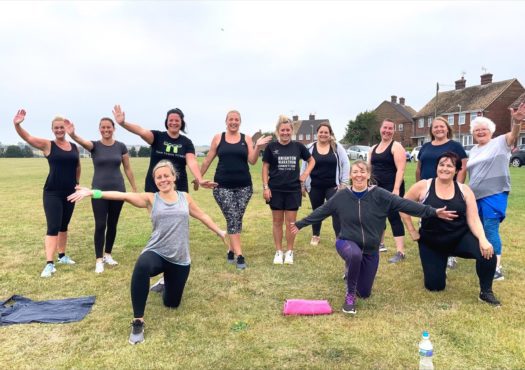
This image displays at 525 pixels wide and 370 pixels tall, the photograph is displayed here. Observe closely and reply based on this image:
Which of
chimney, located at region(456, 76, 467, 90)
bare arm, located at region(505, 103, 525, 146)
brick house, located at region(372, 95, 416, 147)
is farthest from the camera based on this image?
brick house, located at region(372, 95, 416, 147)

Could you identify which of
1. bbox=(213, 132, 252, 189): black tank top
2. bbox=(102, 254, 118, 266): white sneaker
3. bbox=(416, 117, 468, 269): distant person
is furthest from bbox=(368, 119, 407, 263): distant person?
bbox=(102, 254, 118, 266): white sneaker

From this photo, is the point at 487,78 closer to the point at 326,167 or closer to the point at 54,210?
the point at 326,167

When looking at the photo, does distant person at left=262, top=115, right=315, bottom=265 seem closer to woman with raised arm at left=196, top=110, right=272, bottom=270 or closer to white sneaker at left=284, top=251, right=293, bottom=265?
white sneaker at left=284, top=251, right=293, bottom=265

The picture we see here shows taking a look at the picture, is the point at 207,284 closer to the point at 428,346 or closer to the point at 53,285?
the point at 53,285

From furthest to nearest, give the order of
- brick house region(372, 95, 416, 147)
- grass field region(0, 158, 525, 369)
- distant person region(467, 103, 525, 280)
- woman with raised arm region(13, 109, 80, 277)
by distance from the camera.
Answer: brick house region(372, 95, 416, 147) < woman with raised arm region(13, 109, 80, 277) < distant person region(467, 103, 525, 280) < grass field region(0, 158, 525, 369)

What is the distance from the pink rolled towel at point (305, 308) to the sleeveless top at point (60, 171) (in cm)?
341

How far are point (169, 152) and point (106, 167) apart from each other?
101 cm

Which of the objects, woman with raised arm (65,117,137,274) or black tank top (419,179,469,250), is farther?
woman with raised arm (65,117,137,274)

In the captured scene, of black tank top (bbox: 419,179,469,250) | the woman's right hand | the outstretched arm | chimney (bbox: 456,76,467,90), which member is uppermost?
chimney (bbox: 456,76,467,90)

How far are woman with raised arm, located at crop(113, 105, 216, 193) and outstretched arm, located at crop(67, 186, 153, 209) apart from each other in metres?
0.98

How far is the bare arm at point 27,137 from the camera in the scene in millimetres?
5055

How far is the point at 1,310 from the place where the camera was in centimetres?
418

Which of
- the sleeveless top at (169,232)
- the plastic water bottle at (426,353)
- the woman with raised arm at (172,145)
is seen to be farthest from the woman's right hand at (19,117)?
the plastic water bottle at (426,353)

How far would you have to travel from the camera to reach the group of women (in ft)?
13.5
